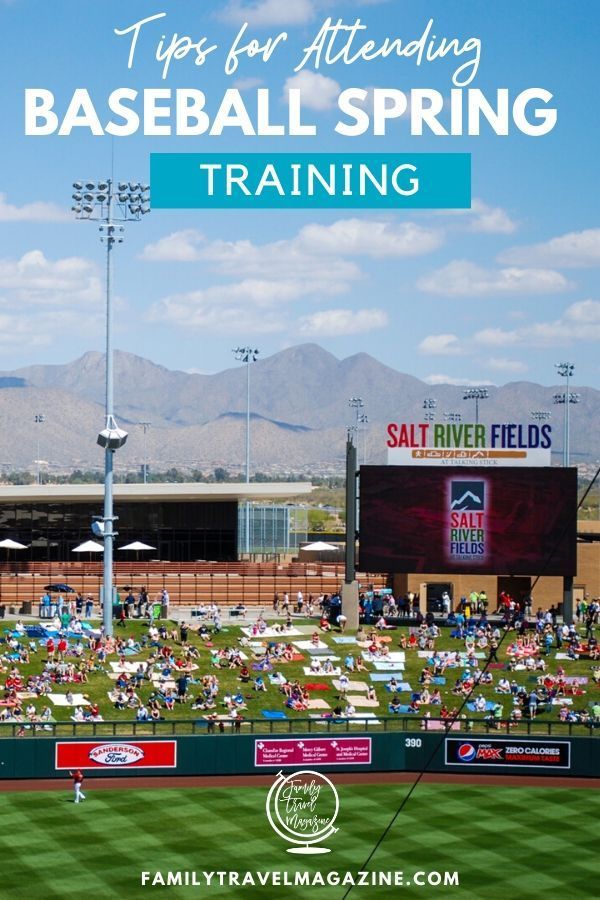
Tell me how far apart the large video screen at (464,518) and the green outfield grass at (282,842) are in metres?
15.3

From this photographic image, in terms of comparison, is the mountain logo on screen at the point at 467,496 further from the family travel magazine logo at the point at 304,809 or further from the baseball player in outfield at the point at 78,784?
the baseball player in outfield at the point at 78,784

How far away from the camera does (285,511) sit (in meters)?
82.7

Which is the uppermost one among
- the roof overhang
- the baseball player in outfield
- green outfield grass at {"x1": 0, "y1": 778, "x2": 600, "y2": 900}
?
the roof overhang

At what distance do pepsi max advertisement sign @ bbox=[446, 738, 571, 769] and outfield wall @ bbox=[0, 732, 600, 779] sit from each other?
1.1 inches

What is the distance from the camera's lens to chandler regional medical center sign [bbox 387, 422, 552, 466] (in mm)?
51844

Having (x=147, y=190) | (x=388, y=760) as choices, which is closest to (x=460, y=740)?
(x=388, y=760)

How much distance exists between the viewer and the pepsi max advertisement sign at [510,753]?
1492 inches

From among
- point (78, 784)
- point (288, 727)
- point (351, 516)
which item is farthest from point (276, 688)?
point (78, 784)

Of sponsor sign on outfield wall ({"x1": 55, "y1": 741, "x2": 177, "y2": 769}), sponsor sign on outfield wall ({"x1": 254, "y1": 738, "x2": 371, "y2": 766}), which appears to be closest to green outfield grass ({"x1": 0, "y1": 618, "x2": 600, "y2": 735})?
sponsor sign on outfield wall ({"x1": 55, "y1": 741, "x2": 177, "y2": 769})

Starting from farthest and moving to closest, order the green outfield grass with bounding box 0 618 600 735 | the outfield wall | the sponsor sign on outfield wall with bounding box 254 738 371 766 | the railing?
the green outfield grass with bounding box 0 618 600 735 < the sponsor sign on outfield wall with bounding box 254 738 371 766 < the railing < the outfield wall

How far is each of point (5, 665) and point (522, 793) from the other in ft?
57.0

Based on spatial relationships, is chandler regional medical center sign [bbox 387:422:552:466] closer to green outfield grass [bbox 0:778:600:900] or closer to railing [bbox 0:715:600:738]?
railing [bbox 0:715:600:738]

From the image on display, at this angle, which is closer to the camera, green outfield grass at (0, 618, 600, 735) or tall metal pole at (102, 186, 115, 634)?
green outfield grass at (0, 618, 600, 735)

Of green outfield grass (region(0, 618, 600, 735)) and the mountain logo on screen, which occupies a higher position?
the mountain logo on screen
